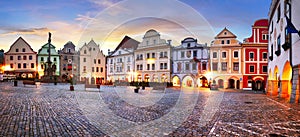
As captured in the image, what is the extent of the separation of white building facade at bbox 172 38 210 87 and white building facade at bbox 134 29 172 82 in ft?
5.72

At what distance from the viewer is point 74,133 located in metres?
6.68

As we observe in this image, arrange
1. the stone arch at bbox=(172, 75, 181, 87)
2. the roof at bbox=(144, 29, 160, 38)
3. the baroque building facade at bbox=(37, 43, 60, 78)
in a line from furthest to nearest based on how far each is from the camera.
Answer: the baroque building facade at bbox=(37, 43, 60, 78) → the roof at bbox=(144, 29, 160, 38) → the stone arch at bbox=(172, 75, 181, 87)

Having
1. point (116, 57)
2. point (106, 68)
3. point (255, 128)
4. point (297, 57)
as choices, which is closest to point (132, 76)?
point (116, 57)

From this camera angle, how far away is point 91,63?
61.2 m

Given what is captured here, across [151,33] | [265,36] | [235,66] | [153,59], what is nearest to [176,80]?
[153,59]

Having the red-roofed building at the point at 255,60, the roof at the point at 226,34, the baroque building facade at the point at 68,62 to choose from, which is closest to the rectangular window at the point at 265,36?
the red-roofed building at the point at 255,60

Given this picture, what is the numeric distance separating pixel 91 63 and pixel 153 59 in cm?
1859

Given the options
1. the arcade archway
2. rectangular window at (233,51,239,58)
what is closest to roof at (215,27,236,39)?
rectangular window at (233,51,239,58)

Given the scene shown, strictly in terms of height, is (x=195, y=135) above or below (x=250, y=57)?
below

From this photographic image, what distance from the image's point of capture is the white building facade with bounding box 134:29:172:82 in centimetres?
4975

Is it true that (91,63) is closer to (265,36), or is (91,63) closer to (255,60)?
(255,60)

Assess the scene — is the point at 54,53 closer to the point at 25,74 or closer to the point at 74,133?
the point at 25,74

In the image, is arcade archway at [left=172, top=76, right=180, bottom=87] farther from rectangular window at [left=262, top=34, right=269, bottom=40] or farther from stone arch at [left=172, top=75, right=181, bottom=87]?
rectangular window at [left=262, top=34, right=269, bottom=40]

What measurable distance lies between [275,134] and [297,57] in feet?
34.5
